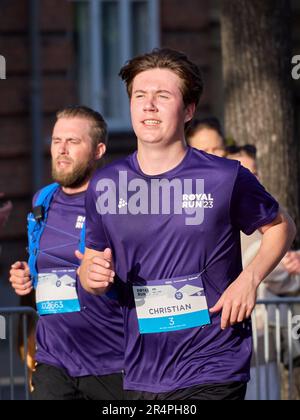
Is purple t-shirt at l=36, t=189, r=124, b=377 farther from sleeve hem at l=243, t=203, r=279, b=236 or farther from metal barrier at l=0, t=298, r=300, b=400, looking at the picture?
sleeve hem at l=243, t=203, r=279, b=236

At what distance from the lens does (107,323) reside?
20.1 feet

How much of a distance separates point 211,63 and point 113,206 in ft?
32.1

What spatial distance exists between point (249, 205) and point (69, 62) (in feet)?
31.7

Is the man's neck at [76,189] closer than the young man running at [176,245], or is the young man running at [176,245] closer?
the young man running at [176,245]

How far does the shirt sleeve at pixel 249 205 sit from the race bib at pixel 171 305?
278 mm

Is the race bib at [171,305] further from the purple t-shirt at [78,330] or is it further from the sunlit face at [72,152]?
the sunlit face at [72,152]

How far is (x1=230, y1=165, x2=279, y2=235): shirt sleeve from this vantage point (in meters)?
5.04

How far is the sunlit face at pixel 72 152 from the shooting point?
6.36 meters

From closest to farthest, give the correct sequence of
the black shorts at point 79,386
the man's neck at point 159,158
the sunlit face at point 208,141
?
the man's neck at point 159,158
the black shorts at point 79,386
the sunlit face at point 208,141

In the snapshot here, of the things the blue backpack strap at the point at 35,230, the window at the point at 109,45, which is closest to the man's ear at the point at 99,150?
the blue backpack strap at the point at 35,230

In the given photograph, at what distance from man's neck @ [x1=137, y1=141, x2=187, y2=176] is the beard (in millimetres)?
1274
